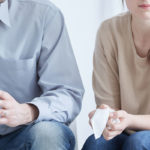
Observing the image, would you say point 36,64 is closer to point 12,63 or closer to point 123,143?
point 12,63

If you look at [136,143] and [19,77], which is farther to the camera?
[19,77]

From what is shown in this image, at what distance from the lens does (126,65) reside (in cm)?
133

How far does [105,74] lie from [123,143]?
10.1 inches

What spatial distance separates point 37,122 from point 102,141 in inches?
8.4

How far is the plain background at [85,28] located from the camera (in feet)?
6.44

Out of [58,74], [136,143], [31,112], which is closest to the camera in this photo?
[136,143]

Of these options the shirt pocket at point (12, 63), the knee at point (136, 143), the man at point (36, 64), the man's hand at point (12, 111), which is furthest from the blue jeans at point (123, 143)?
the shirt pocket at point (12, 63)

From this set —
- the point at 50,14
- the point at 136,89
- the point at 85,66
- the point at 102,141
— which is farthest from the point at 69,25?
the point at 102,141

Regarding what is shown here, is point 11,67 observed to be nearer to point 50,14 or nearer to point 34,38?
point 34,38

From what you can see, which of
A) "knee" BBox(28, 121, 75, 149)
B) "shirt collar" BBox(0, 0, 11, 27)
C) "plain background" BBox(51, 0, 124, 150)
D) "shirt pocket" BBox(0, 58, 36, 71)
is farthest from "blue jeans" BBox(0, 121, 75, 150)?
"plain background" BBox(51, 0, 124, 150)

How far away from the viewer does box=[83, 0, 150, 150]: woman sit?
1267mm

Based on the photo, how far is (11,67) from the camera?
4.27 ft

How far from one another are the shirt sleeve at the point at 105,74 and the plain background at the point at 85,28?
606 millimetres

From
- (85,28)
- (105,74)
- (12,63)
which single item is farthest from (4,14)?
(85,28)
